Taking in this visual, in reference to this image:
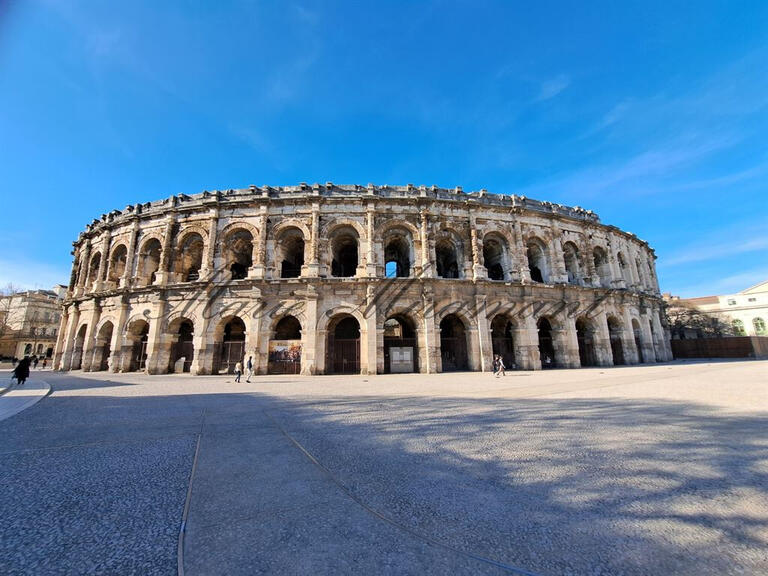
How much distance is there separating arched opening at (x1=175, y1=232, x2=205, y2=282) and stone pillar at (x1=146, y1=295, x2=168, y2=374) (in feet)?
7.41

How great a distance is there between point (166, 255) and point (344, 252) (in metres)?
11.1

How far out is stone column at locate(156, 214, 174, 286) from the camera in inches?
723

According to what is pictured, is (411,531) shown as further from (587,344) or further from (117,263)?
(117,263)

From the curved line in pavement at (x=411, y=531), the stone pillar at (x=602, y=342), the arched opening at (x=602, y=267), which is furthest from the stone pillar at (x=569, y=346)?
the curved line in pavement at (x=411, y=531)

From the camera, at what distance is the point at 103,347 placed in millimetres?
20000

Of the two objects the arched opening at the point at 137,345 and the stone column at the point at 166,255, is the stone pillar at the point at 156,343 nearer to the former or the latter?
the stone column at the point at 166,255

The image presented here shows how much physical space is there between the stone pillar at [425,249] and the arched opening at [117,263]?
66.0 feet

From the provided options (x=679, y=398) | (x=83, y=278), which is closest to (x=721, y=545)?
(x=679, y=398)

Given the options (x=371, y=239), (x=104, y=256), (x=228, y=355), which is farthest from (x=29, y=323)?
(x=371, y=239)

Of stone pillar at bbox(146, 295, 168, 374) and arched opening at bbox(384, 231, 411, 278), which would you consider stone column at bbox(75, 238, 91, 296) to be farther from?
arched opening at bbox(384, 231, 411, 278)

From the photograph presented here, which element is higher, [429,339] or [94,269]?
[94,269]

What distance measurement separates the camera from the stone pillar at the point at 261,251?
1748cm

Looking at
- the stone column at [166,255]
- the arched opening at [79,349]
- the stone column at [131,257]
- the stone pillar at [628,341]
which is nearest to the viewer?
the stone column at [166,255]

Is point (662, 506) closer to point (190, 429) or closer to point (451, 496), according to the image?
point (451, 496)
